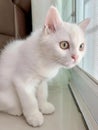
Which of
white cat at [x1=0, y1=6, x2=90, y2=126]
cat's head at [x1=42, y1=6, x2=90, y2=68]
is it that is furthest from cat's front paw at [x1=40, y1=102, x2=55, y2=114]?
cat's head at [x1=42, y1=6, x2=90, y2=68]

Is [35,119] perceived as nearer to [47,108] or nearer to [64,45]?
[47,108]

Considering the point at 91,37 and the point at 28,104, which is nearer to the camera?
the point at 28,104

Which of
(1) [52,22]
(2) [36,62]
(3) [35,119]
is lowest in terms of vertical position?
(3) [35,119]

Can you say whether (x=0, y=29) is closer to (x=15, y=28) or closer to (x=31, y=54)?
(x=15, y=28)

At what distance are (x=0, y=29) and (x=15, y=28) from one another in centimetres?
12

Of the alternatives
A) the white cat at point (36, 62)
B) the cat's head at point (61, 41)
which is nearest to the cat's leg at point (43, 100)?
the white cat at point (36, 62)

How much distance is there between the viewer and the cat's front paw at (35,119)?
762mm

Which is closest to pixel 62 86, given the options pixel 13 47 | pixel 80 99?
pixel 80 99

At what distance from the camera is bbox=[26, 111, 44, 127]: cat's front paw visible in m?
0.76

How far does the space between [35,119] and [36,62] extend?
0.19 meters

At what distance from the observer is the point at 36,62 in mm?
799

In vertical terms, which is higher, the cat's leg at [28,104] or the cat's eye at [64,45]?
the cat's eye at [64,45]

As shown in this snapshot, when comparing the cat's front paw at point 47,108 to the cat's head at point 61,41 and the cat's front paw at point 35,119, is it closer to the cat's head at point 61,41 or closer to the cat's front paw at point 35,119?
the cat's front paw at point 35,119

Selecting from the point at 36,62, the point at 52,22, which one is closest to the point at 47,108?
the point at 36,62
